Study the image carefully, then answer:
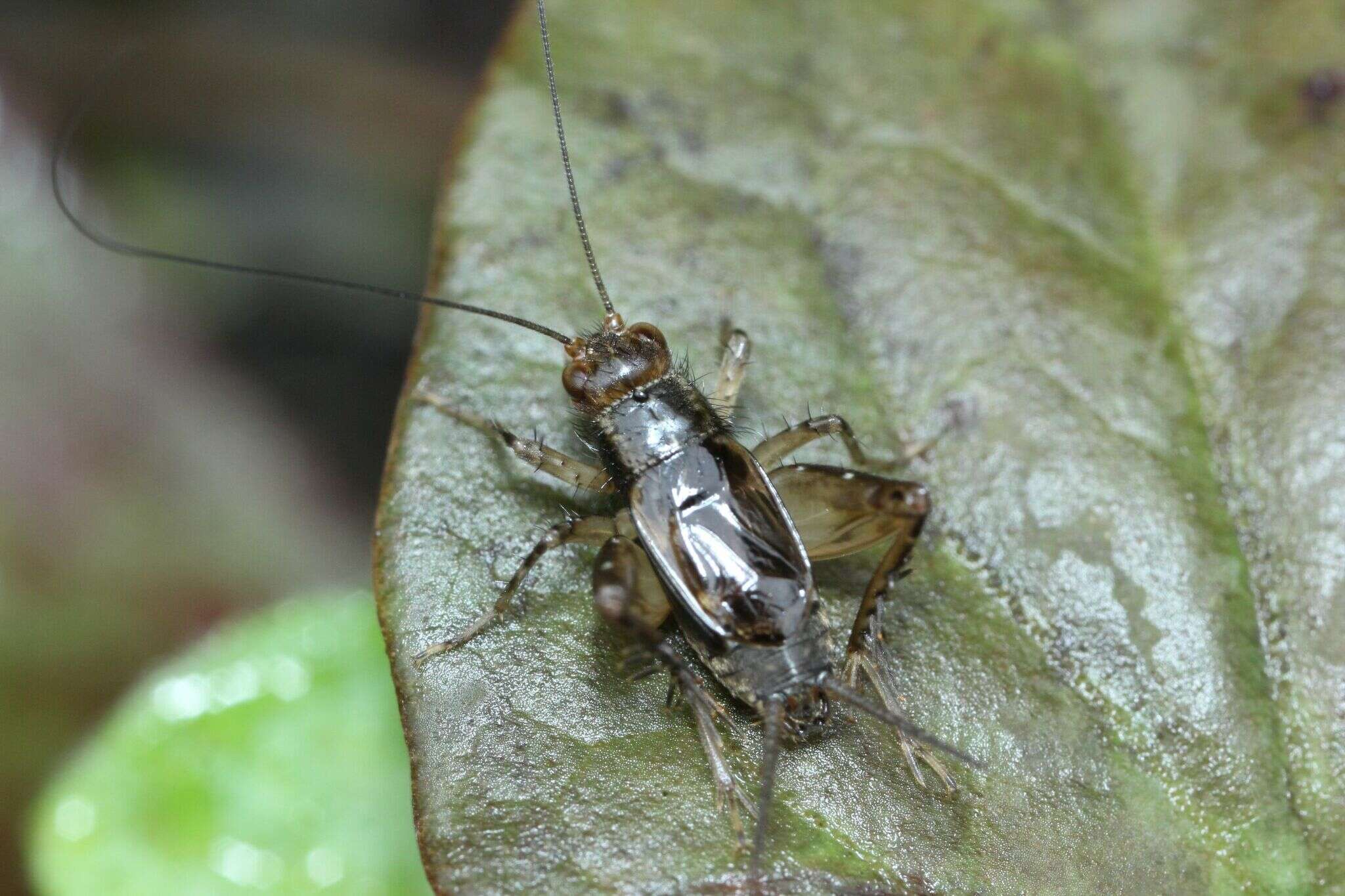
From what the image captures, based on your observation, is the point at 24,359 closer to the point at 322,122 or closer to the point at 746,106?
the point at 322,122

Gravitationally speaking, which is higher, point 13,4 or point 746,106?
point 746,106

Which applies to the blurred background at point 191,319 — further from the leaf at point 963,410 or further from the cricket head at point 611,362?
the leaf at point 963,410

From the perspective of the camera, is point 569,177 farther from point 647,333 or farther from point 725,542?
point 725,542

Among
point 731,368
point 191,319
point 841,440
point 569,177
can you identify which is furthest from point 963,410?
point 191,319

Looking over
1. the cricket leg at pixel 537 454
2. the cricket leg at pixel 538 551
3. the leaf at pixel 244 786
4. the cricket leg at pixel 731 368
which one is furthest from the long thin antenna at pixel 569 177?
the leaf at pixel 244 786

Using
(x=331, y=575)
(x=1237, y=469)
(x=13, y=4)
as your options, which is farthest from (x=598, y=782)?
(x=13, y=4)

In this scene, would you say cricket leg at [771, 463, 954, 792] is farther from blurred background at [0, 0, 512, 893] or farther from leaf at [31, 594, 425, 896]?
blurred background at [0, 0, 512, 893]
